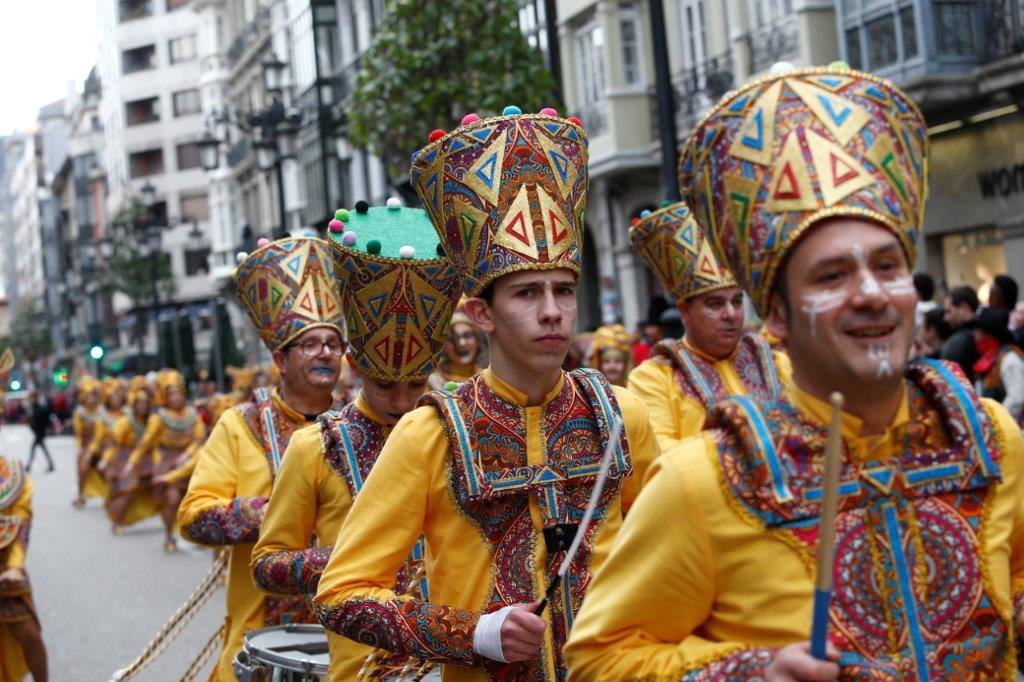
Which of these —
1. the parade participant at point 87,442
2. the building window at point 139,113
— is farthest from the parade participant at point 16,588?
the building window at point 139,113

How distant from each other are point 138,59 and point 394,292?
86.3m

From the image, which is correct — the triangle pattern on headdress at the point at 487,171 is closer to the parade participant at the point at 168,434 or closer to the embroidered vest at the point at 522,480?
the embroidered vest at the point at 522,480

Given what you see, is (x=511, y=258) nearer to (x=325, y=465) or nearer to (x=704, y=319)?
(x=325, y=465)

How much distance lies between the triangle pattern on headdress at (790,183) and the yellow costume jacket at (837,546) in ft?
1.12

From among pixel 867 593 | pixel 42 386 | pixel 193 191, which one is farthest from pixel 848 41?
pixel 42 386

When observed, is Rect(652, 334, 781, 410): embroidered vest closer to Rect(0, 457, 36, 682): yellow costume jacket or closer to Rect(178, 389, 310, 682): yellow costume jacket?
Rect(178, 389, 310, 682): yellow costume jacket

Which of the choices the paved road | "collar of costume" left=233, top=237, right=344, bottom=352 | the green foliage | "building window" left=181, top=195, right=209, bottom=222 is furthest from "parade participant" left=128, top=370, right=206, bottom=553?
"building window" left=181, top=195, right=209, bottom=222

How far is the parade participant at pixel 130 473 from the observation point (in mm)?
22453

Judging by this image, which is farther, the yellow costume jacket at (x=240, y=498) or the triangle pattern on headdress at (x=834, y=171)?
the yellow costume jacket at (x=240, y=498)

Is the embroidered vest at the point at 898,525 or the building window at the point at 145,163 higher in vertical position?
the building window at the point at 145,163

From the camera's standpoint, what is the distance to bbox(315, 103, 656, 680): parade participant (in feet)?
13.8

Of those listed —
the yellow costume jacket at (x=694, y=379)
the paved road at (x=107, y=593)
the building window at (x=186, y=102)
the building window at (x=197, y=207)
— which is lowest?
the paved road at (x=107, y=593)

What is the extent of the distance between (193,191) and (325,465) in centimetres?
8034

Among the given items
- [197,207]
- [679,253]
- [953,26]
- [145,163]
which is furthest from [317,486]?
[145,163]
